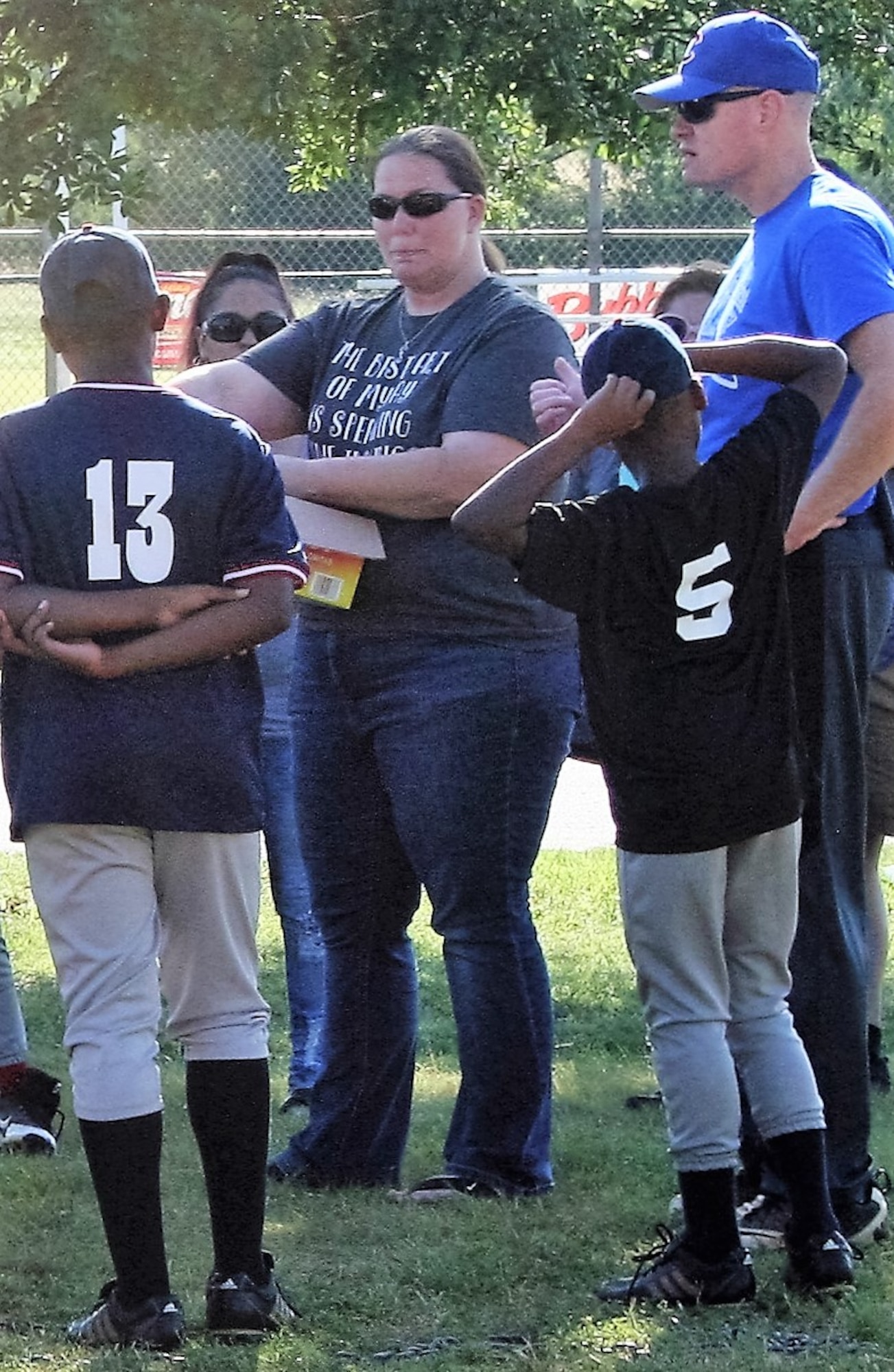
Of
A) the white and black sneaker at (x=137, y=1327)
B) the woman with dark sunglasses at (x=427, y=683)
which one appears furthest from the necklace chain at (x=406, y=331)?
the white and black sneaker at (x=137, y=1327)

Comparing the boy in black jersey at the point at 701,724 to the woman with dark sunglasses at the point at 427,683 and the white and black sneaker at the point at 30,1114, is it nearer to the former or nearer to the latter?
the woman with dark sunglasses at the point at 427,683

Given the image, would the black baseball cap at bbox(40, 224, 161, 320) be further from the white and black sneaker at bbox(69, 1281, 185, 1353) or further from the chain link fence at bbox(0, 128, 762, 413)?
the chain link fence at bbox(0, 128, 762, 413)

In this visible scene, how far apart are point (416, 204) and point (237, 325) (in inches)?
43.4

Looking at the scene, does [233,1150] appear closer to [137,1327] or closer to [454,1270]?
[137,1327]

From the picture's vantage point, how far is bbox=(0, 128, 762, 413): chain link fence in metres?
12.7

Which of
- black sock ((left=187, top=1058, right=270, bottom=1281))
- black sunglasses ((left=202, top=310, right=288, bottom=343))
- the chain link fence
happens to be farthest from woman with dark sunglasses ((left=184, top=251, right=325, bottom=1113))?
the chain link fence

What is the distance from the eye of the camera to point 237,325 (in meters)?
5.33

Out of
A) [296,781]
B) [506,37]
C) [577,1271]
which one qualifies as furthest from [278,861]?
[506,37]

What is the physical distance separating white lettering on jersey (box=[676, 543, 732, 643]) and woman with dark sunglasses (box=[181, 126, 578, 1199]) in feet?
2.55

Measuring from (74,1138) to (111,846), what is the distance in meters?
1.62

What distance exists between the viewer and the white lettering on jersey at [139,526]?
342cm

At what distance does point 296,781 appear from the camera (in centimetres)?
461

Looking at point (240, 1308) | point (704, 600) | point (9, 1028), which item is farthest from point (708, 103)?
point (9, 1028)

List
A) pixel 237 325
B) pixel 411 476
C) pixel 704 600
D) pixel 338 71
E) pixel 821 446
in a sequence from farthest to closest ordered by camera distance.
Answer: pixel 338 71, pixel 237 325, pixel 411 476, pixel 821 446, pixel 704 600
